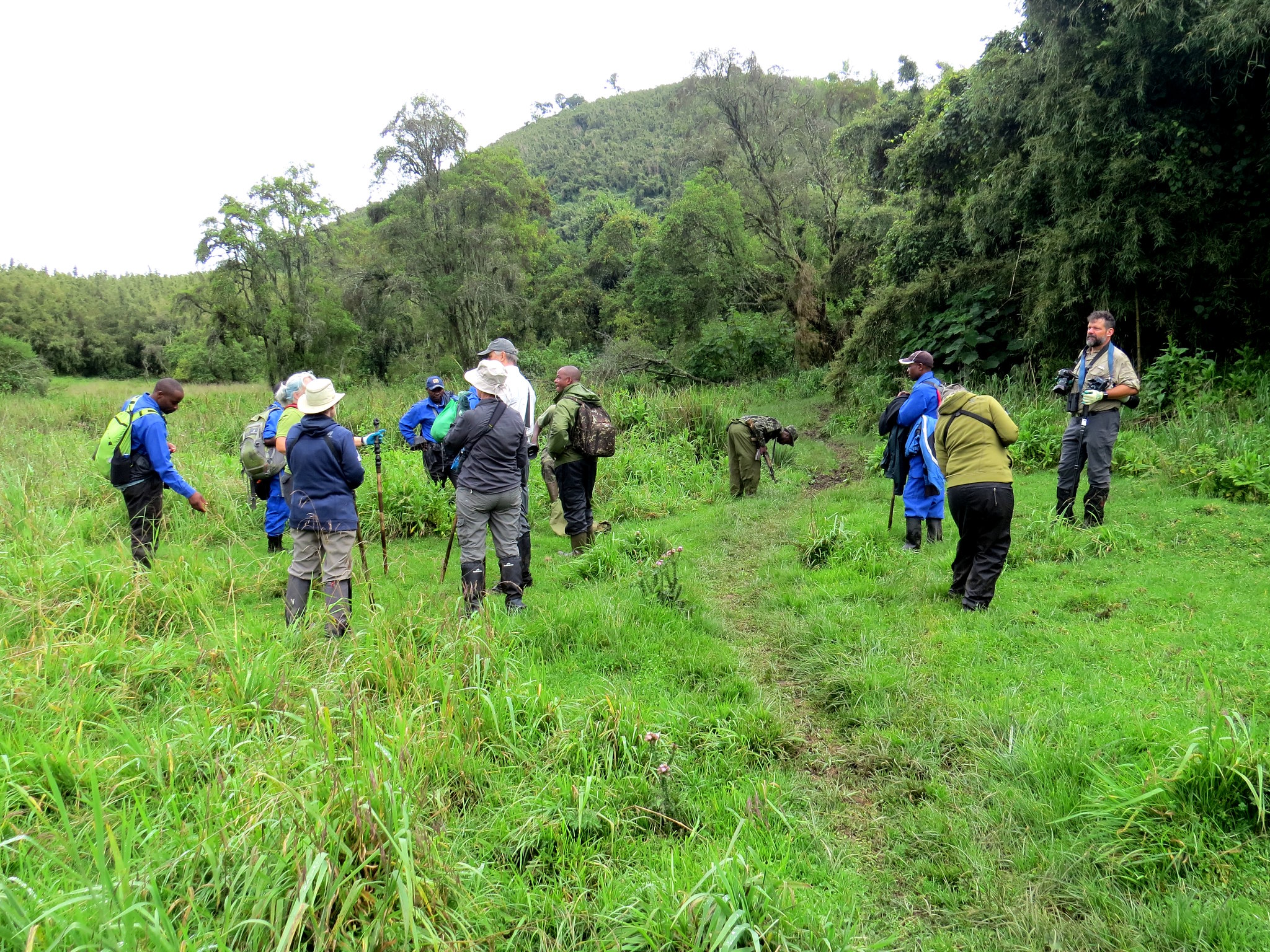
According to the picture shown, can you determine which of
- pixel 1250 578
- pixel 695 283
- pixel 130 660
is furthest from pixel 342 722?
pixel 695 283

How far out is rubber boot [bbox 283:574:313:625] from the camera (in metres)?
4.92

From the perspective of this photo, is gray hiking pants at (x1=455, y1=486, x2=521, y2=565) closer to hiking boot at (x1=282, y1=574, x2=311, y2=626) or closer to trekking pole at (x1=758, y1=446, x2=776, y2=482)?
hiking boot at (x1=282, y1=574, x2=311, y2=626)

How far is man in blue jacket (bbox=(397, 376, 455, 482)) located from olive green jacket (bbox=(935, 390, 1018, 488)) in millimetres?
5438

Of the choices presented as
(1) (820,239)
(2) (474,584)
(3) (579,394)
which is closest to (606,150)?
(1) (820,239)

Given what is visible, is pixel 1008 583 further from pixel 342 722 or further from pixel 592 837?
pixel 342 722

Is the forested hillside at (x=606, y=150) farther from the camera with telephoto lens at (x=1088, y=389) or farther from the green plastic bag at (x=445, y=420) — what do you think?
the camera with telephoto lens at (x=1088, y=389)

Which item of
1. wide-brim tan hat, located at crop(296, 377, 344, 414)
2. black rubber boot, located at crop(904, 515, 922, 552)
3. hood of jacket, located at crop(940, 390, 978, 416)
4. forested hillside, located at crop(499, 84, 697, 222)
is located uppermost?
forested hillside, located at crop(499, 84, 697, 222)

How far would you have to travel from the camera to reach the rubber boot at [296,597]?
4922mm

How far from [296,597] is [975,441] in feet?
16.7

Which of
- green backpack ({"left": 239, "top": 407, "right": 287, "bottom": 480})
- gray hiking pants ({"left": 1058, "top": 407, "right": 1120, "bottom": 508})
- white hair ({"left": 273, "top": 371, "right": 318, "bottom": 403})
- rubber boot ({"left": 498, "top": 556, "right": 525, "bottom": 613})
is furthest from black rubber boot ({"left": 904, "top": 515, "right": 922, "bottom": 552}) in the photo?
green backpack ({"left": 239, "top": 407, "right": 287, "bottom": 480})

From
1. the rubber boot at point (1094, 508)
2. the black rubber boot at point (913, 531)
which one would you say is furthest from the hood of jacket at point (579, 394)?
the rubber boot at point (1094, 508)

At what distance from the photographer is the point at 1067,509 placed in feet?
22.3

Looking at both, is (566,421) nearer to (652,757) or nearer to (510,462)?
(510,462)

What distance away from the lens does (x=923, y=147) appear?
14.6m
